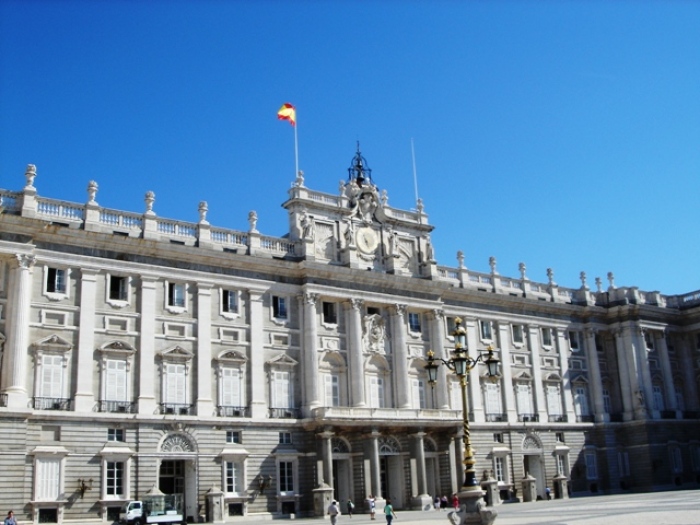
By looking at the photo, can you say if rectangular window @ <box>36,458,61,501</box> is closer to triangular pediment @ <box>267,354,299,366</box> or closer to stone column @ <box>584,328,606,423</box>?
triangular pediment @ <box>267,354,299,366</box>

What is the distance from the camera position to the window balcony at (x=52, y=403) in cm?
3928

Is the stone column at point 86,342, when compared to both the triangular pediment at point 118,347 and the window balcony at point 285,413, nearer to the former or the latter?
the triangular pediment at point 118,347

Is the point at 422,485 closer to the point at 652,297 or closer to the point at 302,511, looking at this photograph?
the point at 302,511

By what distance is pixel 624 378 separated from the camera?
63.8m

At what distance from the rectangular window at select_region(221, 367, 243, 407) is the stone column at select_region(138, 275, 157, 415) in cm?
400

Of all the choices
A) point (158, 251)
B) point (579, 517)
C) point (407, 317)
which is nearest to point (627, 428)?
point (407, 317)

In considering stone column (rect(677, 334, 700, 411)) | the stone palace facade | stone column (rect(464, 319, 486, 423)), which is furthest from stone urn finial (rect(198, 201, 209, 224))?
stone column (rect(677, 334, 700, 411))

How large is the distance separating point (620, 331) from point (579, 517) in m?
35.7

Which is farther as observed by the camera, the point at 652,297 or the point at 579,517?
the point at 652,297

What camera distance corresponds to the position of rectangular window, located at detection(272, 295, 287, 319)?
4847 cm

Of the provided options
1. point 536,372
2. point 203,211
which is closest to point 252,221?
point 203,211

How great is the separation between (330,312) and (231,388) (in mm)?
8144

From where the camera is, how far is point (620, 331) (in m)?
64.6

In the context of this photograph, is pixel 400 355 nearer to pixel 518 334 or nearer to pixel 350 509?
pixel 350 509
